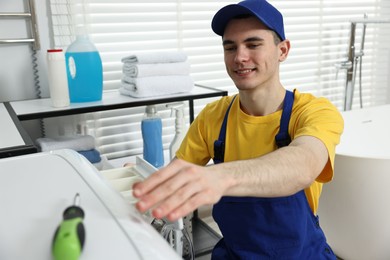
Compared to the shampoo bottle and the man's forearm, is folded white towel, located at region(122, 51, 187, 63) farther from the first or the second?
the man's forearm

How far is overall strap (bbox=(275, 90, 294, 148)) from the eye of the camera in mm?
1127

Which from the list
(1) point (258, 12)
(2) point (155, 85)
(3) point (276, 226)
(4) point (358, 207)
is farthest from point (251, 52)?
(4) point (358, 207)

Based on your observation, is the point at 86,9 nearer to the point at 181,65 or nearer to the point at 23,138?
the point at 181,65

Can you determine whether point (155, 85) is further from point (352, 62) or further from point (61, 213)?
point (352, 62)

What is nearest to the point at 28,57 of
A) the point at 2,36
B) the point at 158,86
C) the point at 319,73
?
the point at 2,36

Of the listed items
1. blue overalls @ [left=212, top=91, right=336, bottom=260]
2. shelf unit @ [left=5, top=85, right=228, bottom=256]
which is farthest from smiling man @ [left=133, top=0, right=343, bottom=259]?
shelf unit @ [left=5, top=85, right=228, bottom=256]

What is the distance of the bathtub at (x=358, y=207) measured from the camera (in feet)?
5.88

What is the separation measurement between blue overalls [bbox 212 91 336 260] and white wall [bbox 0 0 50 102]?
3.75ft

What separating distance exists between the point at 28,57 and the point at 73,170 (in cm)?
135

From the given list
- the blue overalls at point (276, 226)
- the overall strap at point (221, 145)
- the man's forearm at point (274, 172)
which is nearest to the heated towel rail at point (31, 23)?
the overall strap at point (221, 145)

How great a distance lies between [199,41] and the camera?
2275 mm

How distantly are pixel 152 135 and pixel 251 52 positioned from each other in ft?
2.65

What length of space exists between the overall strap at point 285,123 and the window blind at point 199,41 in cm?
111

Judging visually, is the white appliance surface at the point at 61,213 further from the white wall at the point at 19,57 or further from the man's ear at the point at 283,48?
the white wall at the point at 19,57
